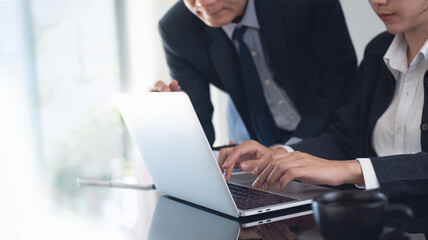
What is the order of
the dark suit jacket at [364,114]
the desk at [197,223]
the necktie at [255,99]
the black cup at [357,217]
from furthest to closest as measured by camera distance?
the necktie at [255,99] < the dark suit jacket at [364,114] < the desk at [197,223] < the black cup at [357,217]

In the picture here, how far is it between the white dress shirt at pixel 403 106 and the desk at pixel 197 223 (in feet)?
1.28

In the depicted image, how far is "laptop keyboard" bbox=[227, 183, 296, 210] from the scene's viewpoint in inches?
39.2

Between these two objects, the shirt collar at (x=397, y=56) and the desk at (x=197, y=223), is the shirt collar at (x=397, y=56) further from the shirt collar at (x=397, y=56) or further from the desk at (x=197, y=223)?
the desk at (x=197, y=223)

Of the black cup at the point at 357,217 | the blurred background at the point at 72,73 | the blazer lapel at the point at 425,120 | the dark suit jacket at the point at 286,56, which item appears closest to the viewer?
the black cup at the point at 357,217

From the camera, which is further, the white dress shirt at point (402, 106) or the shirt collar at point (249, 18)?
the shirt collar at point (249, 18)

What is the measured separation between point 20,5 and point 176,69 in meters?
1.77

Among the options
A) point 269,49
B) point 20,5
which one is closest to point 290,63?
point 269,49

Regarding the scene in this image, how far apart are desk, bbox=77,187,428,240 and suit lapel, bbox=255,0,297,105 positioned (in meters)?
0.94

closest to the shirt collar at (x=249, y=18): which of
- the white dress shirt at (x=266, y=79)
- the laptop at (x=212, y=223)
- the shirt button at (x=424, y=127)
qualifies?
the white dress shirt at (x=266, y=79)

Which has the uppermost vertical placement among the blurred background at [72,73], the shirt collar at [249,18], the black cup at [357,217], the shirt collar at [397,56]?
the shirt collar at [249,18]

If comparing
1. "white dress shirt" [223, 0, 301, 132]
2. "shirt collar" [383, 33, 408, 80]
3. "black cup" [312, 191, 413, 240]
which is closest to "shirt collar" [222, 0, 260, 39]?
"white dress shirt" [223, 0, 301, 132]

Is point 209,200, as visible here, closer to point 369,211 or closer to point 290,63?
point 369,211

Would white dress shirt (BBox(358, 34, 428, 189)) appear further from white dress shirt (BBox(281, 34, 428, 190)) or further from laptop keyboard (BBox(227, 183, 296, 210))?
laptop keyboard (BBox(227, 183, 296, 210))

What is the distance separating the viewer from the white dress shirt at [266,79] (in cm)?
195
